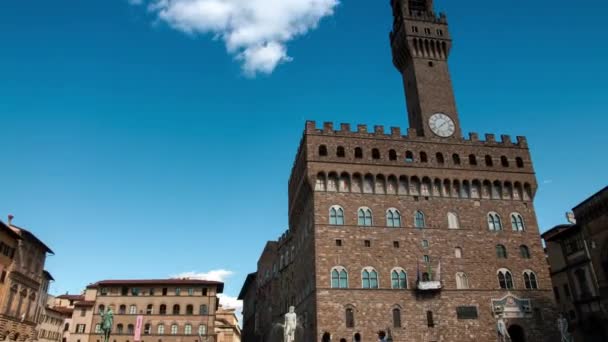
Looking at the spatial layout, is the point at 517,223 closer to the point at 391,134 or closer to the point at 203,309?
the point at 391,134

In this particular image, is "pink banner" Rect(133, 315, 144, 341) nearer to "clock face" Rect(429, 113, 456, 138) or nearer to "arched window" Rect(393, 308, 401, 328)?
"arched window" Rect(393, 308, 401, 328)

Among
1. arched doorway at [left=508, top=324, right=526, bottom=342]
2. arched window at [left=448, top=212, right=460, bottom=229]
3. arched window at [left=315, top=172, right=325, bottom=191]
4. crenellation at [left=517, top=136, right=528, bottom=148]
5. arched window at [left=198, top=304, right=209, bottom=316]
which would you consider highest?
crenellation at [left=517, top=136, right=528, bottom=148]

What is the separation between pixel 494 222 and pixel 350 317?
15093mm

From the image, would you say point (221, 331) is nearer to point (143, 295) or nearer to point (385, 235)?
point (143, 295)

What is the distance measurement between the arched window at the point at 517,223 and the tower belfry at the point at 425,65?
8554 millimetres

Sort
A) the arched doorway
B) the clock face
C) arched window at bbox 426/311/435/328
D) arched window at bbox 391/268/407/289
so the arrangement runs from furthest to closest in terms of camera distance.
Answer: the clock face, the arched doorway, arched window at bbox 391/268/407/289, arched window at bbox 426/311/435/328

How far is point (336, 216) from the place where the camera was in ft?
124

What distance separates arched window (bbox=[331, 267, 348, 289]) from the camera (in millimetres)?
35469

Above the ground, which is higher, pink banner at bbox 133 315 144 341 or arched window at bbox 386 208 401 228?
arched window at bbox 386 208 401 228

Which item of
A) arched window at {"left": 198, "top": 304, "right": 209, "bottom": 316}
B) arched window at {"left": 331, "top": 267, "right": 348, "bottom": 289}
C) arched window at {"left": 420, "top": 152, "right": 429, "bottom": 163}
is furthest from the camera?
arched window at {"left": 198, "top": 304, "right": 209, "bottom": 316}

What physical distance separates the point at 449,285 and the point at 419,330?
441 centimetres

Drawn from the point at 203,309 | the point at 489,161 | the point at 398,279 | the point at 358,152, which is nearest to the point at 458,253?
the point at 398,279

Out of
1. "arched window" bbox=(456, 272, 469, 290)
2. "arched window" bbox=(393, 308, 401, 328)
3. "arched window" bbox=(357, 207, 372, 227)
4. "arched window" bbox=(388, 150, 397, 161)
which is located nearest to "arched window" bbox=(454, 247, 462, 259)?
"arched window" bbox=(456, 272, 469, 290)

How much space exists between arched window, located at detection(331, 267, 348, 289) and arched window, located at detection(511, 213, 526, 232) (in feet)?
50.6
